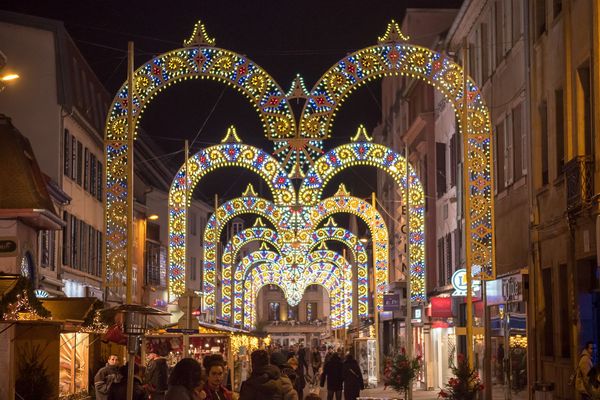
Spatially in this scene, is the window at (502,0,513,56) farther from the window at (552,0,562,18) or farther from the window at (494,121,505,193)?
the window at (552,0,562,18)

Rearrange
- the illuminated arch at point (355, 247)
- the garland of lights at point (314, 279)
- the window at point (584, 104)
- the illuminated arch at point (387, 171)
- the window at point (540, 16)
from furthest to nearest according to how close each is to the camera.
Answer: the garland of lights at point (314, 279) → the illuminated arch at point (355, 247) → the illuminated arch at point (387, 171) → the window at point (540, 16) → the window at point (584, 104)

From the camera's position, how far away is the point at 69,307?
80.2ft

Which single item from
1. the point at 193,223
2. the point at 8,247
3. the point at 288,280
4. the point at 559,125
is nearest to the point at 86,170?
the point at 8,247

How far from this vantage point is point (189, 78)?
27.0 meters

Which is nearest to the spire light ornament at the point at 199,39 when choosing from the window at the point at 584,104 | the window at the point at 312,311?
the window at the point at 584,104

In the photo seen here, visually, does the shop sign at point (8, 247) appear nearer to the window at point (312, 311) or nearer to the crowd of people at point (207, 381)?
the crowd of people at point (207, 381)

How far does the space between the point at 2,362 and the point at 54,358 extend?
1.77m

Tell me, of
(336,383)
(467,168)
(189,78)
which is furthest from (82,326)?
(336,383)

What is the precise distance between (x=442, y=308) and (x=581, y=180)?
75.3 feet

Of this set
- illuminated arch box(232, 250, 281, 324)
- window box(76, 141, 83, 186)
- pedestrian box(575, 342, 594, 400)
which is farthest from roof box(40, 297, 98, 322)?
illuminated arch box(232, 250, 281, 324)

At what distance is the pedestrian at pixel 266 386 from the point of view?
44.8 ft

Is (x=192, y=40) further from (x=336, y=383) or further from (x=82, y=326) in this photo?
(x=336, y=383)

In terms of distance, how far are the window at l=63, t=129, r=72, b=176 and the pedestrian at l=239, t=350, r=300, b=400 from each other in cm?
2605

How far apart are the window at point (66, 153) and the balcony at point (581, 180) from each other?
19790mm
